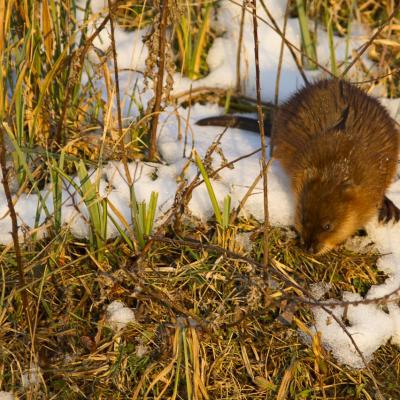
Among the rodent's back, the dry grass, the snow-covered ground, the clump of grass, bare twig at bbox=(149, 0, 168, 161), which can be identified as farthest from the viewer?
the clump of grass

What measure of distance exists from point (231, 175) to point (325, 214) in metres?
0.52

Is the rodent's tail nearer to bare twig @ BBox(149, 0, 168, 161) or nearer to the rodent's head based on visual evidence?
bare twig @ BBox(149, 0, 168, 161)

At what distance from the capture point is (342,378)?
3014 mm

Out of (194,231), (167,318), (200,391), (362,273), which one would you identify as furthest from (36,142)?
(362,273)

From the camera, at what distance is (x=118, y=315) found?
118 inches

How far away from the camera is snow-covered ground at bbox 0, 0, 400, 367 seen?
3137 millimetres

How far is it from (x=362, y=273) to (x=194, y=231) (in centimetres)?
81

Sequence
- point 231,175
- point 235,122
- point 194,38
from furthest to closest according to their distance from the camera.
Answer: point 194,38 → point 235,122 → point 231,175

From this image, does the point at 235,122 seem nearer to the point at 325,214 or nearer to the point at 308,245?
the point at 325,214

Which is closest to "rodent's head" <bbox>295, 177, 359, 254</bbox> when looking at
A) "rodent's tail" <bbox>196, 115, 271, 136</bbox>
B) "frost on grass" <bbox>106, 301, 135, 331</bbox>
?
"rodent's tail" <bbox>196, 115, 271, 136</bbox>

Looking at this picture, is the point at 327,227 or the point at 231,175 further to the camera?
the point at 231,175

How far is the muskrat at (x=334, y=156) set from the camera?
3371 millimetres

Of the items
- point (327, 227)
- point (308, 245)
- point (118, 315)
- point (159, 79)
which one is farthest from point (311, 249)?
point (159, 79)

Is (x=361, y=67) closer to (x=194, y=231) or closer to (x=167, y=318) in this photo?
(x=194, y=231)
